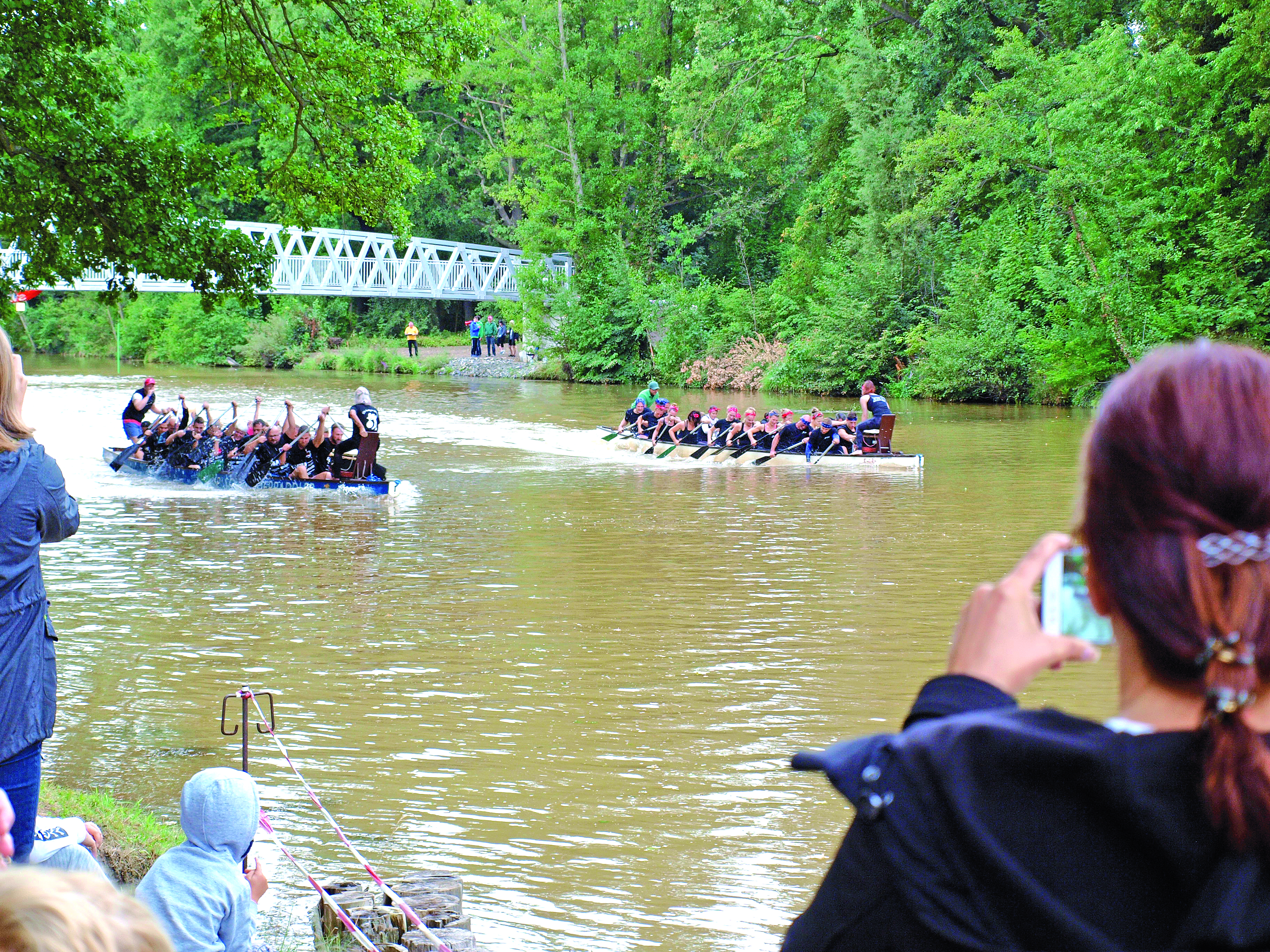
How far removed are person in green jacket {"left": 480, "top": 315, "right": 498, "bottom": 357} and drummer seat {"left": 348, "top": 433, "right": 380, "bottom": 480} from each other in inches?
1443

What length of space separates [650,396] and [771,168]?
938 inches

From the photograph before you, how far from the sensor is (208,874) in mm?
3582

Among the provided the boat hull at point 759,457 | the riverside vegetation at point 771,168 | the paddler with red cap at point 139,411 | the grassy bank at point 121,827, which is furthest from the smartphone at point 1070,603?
the paddler with red cap at point 139,411

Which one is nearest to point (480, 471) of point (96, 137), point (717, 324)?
point (96, 137)

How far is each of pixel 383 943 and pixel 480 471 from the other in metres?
18.3

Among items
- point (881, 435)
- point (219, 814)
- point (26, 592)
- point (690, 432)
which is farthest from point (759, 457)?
point (219, 814)

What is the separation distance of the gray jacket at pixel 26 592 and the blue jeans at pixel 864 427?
2014cm

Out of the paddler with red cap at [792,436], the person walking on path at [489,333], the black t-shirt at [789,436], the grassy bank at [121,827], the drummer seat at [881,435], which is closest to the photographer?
the grassy bank at [121,827]

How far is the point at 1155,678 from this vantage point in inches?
51.8

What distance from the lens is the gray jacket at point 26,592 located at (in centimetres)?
372

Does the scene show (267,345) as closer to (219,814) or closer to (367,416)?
(367,416)

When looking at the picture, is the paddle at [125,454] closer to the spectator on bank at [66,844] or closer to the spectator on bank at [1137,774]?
the spectator on bank at [66,844]

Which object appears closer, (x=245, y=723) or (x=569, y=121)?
(x=245, y=723)

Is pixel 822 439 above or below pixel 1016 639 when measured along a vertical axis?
below
